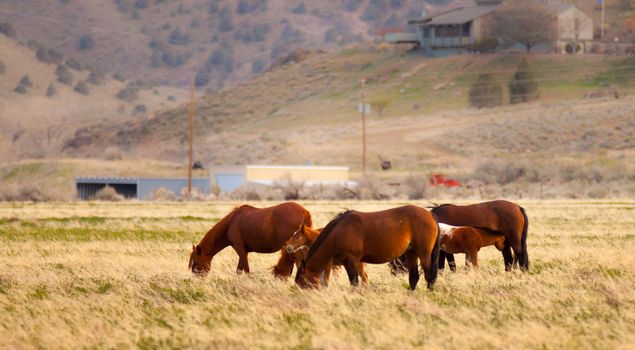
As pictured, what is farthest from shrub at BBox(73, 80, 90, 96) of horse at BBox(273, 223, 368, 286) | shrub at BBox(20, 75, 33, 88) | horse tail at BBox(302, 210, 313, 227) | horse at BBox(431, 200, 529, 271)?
horse at BBox(273, 223, 368, 286)

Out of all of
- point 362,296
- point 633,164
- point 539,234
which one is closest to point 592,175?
point 633,164

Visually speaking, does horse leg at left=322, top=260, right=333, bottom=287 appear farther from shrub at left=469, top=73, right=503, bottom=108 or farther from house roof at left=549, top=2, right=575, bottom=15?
house roof at left=549, top=2, right=575, bottom=15

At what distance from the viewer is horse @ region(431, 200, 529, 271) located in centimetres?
1946

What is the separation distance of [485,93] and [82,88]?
72.3 metres

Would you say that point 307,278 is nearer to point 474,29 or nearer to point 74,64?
point 474,29

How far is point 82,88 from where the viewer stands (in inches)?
6609

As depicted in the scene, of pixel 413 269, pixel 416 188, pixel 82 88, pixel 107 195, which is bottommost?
pixel 107 195

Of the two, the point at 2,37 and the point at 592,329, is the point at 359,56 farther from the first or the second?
the point at 592,329

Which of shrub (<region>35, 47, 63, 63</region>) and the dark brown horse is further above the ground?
shrub (<region>35, 47, 63, 63</region>)

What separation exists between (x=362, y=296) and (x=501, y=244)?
484 centimetres

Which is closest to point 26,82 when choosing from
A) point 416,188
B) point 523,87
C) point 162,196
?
point 523,87

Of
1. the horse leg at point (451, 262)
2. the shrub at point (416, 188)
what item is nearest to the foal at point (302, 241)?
the horse leg at point (451, 262)

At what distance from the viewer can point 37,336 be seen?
13.4 meters

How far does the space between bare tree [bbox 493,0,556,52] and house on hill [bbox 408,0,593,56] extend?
0.79 metres
